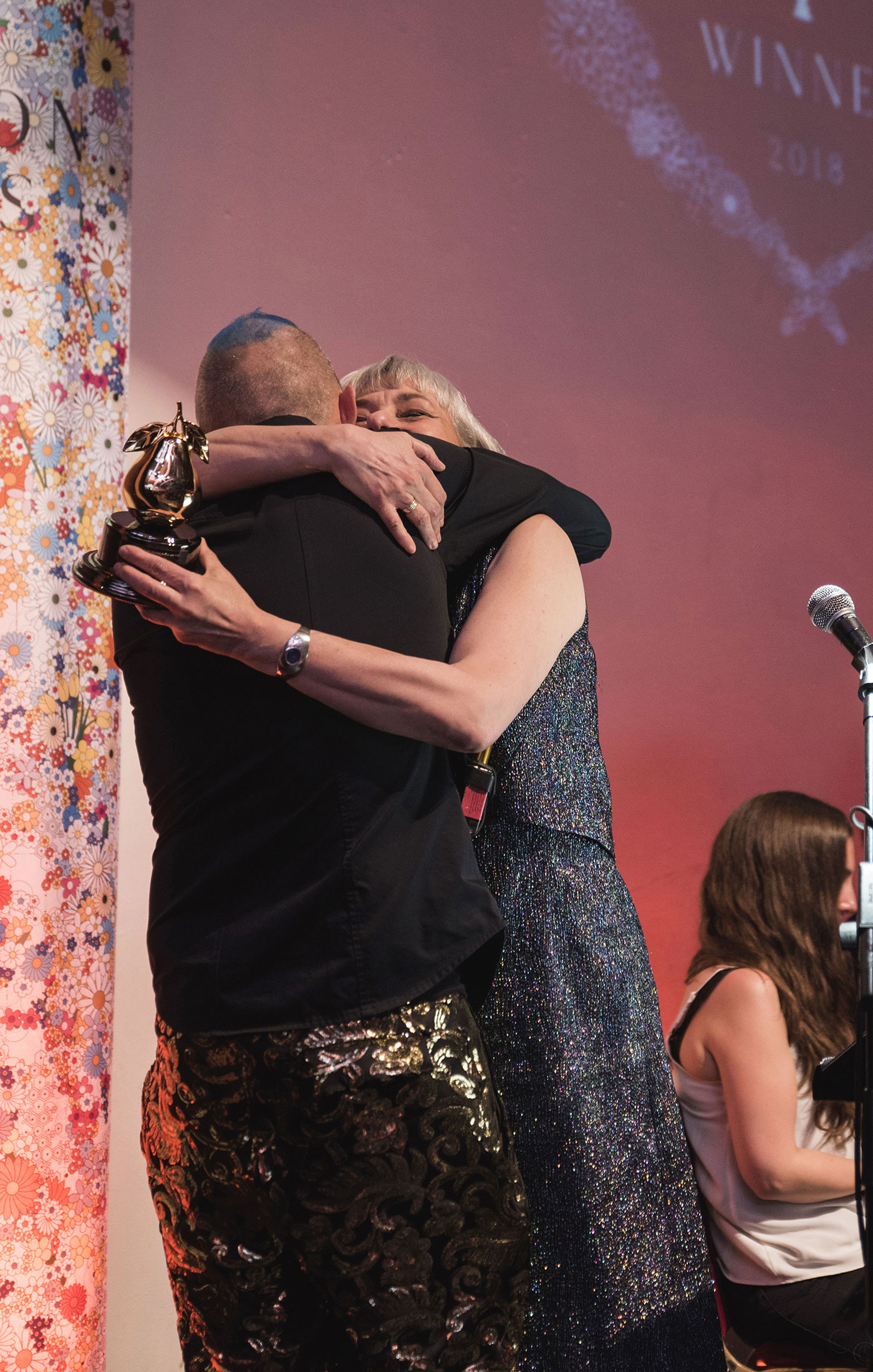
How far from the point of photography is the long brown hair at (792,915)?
1790 millimetres

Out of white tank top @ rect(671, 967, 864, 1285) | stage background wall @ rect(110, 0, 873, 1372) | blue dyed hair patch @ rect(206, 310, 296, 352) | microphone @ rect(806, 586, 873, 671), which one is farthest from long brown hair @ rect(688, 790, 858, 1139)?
blue dyed hair patch @ rect(206, 310, 296, 352)

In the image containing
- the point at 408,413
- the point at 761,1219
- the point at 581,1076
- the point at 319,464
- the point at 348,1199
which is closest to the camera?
the point at 348,1199

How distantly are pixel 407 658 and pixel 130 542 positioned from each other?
0.25m

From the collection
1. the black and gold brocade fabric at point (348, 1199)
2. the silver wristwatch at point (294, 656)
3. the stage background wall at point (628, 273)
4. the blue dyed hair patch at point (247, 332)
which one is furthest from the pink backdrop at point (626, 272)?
the black and gold brocade fabric at point (348, 1199)

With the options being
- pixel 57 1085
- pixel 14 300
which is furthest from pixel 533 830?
pixel 14 300

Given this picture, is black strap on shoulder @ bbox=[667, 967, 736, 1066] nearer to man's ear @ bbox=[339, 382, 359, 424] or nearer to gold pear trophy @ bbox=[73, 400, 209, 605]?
man's ear @ bbox=[339, 382, 359, 424]

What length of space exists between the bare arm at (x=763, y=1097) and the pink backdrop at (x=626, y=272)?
0.86 m

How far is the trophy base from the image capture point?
89 centimetres

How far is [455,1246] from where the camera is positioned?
0.91 metres

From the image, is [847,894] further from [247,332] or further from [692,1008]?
[247,332]

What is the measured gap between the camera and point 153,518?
90 cm

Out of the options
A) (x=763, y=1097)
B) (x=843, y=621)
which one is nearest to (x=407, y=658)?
(x=843, y=621)

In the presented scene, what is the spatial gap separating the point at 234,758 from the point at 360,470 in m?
0.28

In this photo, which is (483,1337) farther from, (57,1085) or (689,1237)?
(57,1085)
